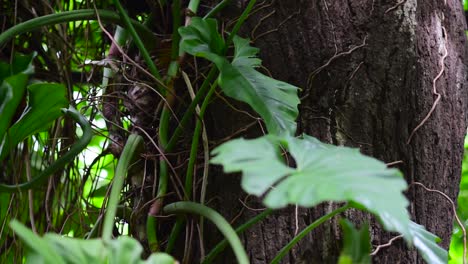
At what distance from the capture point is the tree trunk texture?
3.59 feet

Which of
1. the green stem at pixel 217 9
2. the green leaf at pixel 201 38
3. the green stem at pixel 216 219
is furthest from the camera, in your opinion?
the green stem at pixel 217 9

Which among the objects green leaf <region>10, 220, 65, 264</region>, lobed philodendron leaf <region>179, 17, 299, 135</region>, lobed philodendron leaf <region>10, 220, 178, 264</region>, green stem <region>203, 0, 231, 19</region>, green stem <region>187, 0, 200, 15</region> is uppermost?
green stem <region>187, 0, 200, 15</region>

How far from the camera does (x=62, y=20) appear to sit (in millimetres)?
1105

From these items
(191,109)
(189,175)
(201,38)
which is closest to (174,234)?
(189,175)

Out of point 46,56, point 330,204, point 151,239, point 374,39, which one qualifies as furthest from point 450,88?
point 46,56

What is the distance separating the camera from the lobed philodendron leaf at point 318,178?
575 mm

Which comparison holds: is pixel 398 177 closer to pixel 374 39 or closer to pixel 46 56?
pixel 374 39

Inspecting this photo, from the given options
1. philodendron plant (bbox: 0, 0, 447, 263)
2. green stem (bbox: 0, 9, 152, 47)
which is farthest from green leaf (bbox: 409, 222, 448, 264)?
green stem (bbox: 0, 9, 152, 47)

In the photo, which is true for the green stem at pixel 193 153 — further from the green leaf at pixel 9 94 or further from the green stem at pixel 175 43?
the green leaf at pixel 9 94

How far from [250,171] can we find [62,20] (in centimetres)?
64

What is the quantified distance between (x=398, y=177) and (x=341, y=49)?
0.52m

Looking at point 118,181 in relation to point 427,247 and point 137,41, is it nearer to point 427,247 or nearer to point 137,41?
point 137,41

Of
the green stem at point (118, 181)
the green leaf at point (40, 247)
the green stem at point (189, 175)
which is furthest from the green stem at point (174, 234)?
the green leaf at point (40, 247)

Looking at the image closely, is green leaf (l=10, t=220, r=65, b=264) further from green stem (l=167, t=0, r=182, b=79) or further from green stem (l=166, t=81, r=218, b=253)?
green stem (l=167, t=0, r=182, b=79)
